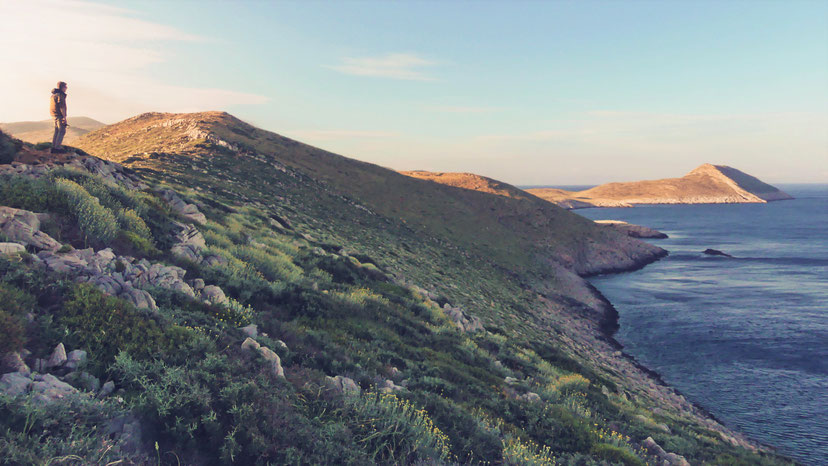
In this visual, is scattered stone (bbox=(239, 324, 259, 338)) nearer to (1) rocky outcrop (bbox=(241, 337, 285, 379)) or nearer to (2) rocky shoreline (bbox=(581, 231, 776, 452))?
(1) rocky outcrop (bbox=(241, 337, 285, 379))

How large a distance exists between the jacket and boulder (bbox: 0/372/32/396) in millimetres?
17733

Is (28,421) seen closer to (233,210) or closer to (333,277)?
(333,277)

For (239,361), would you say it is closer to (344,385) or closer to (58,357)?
(344,385)

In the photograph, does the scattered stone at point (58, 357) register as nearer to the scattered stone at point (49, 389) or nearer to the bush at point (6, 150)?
the scattered stone at point (49, 389)

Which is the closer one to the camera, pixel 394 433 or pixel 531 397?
pixel 394 433

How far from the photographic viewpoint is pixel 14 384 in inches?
188

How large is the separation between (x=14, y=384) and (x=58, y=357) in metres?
0.80

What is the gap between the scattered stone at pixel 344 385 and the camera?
7.42 metres

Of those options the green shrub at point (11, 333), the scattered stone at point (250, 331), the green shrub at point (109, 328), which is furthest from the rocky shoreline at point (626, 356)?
the green shrub at point (11, 333)

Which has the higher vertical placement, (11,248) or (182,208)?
(182,208)

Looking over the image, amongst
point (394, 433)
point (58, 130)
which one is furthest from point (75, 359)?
point (58, 130)

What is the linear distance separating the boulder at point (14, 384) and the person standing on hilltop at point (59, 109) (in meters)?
16.8

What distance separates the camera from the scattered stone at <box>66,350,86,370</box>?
5.57m

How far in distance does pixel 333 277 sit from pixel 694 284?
5703 cm
